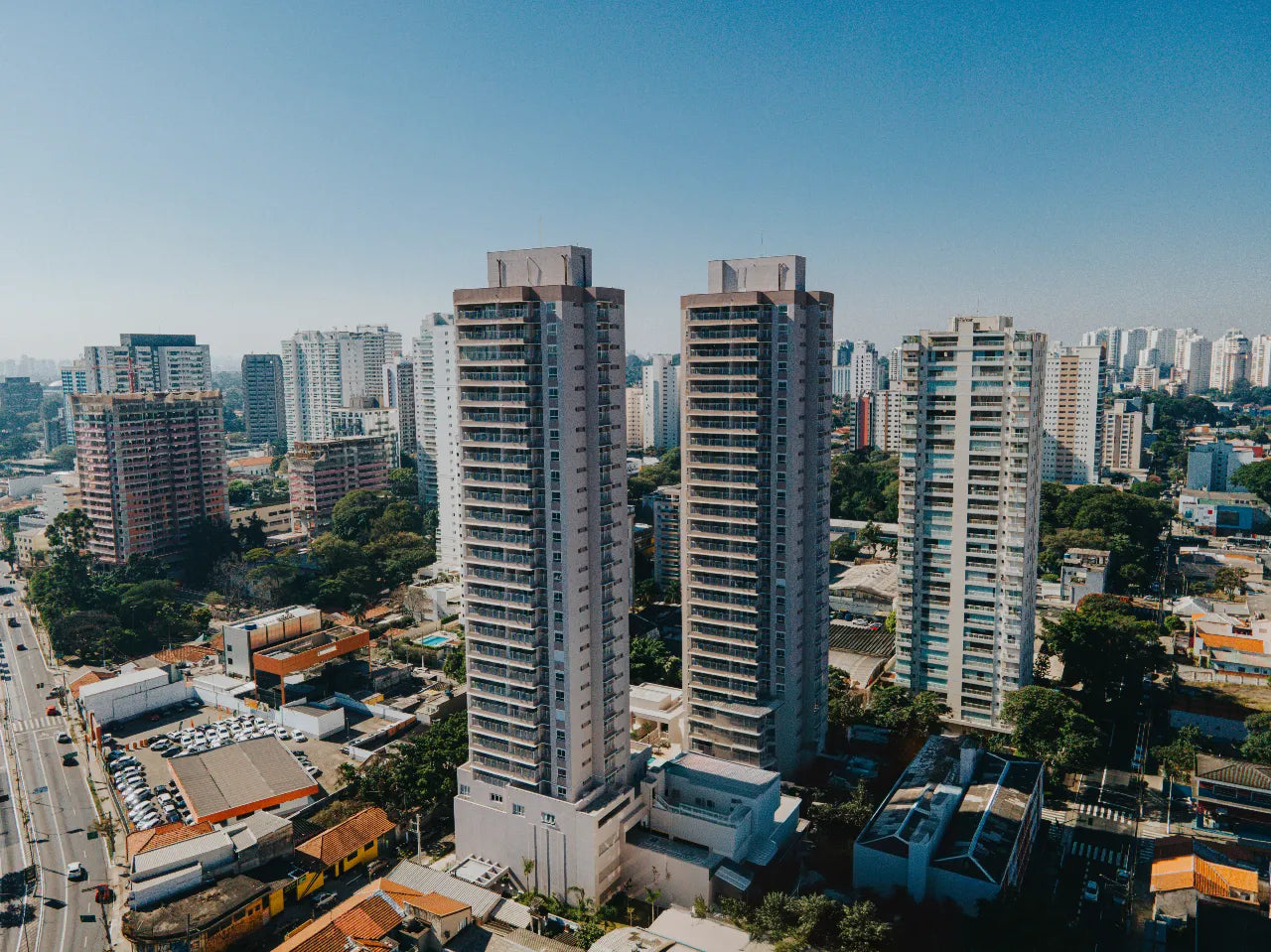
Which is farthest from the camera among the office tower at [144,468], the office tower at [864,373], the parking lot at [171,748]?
the office tower at [864,373]

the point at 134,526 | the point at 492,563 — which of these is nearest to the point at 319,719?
the point at 492,563

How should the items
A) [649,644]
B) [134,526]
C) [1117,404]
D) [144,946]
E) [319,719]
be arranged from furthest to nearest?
[1117,404], [134,526], [649,644], [319,719], [144,946]

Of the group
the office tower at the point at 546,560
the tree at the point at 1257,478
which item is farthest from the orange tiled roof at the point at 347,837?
the tree at the point at 1257,478

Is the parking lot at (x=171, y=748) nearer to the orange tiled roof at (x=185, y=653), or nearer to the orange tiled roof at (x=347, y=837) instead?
the orange tiled roof at (x=347, y=837)

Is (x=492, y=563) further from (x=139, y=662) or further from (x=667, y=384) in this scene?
(x=667, y=384)

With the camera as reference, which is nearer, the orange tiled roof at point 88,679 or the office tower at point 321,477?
the orange tiled roof at point 88,679

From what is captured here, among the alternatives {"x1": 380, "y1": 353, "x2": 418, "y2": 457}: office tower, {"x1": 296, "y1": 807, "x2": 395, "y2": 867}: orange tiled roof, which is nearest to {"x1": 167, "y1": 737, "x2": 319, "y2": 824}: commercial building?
{"x1": 296, "y1": 807, "x2": 395, "y2": 867}: orange tiled roof
